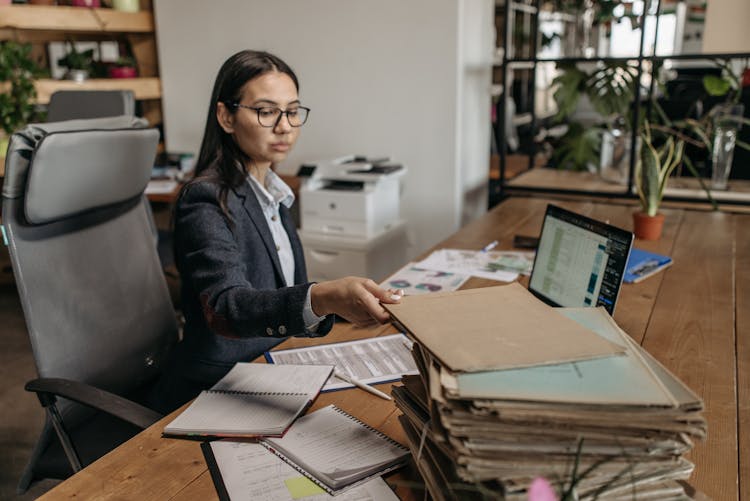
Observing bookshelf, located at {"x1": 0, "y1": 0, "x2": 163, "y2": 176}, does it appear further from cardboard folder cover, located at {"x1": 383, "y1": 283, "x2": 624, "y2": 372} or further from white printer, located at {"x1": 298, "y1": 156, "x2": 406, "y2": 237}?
cardboard folder cover, located at {"x1": 383, "y1": 283, "x2": 624, "y2": 372}

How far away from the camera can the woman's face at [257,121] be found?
1579mm

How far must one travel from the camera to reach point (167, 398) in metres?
1.57

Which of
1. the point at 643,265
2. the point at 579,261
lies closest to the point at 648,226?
the point at 643,265

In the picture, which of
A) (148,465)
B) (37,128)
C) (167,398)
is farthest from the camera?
(167,398)

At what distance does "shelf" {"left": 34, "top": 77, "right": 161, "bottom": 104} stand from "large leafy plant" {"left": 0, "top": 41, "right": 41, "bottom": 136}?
9 centimetres

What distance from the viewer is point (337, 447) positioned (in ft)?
3.43

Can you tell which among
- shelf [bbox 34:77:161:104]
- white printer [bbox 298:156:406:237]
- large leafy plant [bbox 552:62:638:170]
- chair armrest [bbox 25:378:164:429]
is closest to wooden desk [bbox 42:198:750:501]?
chair armrest [bbox 25:378:164:429]

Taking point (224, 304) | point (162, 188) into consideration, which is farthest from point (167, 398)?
point (162, 188)

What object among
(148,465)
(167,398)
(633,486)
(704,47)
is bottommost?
(167,398)

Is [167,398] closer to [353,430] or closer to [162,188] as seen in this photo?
[353,430]

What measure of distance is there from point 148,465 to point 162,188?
2.43 metres

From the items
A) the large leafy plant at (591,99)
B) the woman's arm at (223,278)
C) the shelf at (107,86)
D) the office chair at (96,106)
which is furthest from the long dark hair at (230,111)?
the shelf at (107,86)

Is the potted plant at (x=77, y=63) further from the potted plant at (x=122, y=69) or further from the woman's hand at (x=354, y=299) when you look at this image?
the woman's hand at (x=354, y=299)

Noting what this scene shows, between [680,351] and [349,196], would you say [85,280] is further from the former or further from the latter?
[349,196]
